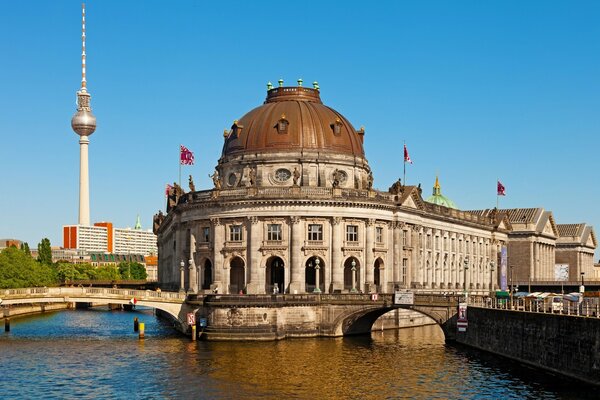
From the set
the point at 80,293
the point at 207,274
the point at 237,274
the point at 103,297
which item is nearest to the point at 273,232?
the point at 237,274

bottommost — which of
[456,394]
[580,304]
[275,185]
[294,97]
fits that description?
[456,394]

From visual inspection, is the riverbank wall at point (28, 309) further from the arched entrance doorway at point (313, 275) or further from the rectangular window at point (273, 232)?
the arched entrance doorway at point (313, 275)

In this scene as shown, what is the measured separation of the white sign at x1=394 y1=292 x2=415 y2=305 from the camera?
290ft

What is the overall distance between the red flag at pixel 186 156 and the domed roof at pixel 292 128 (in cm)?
576

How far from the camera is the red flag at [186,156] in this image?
385ft

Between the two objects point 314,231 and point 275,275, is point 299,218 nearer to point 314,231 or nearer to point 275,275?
point 314,231

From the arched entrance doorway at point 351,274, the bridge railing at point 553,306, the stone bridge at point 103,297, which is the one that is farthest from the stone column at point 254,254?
the bridge railing at point 553,306

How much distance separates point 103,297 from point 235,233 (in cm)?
1881

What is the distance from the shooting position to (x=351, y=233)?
10769cm

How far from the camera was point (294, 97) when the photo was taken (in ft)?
401

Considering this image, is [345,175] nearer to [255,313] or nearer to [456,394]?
[255,313]

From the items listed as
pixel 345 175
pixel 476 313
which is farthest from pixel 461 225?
pixel 476 313

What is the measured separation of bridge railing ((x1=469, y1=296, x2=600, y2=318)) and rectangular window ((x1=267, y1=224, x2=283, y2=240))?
988 inches

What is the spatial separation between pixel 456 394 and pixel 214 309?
34.5 meters
